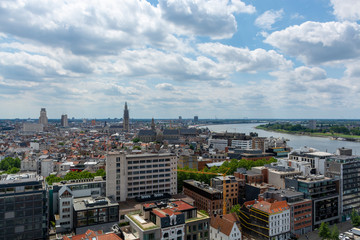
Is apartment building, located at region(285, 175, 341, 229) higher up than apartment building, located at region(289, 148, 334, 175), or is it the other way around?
apartment building, located at region(289, 148, 334, 175)

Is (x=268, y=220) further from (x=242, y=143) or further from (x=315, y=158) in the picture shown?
(x=242, y=143)

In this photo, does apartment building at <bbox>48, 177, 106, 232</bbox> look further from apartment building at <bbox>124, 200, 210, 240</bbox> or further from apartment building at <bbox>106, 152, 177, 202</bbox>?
apartment building at <bbox>124, 200, 210, 240</bbox>

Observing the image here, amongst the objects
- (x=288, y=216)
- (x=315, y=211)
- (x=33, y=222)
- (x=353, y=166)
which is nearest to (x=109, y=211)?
(x=33, y=222)

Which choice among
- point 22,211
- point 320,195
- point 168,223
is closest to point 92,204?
point 22,211

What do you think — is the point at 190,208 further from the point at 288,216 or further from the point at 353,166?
the point at 353,166

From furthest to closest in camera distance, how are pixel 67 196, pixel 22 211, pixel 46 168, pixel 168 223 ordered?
1. pixel 46 168
2. pixel 67 196
3. pixel 22 211
4. pixel 168 223

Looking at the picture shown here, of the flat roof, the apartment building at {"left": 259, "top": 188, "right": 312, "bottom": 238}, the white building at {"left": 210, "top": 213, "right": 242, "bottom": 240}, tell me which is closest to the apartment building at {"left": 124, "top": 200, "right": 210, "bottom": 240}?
the white building at {"left": 210, "top": 213, "right": 242, "bottom": 240}

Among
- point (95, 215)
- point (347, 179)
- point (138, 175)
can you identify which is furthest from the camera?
point (347, 179)
